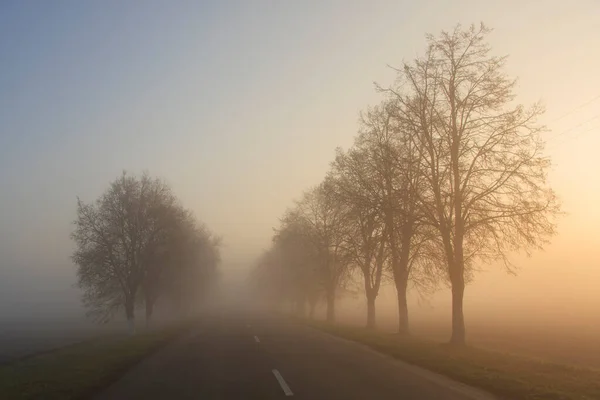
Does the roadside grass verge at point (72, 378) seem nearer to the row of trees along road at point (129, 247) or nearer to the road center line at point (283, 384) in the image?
the road center line at point (283, 384)

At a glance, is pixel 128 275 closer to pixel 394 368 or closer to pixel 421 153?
pixel 421 153

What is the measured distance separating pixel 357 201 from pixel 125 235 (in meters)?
28.9

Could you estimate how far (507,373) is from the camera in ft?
44.8

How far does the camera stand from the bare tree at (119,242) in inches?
1763

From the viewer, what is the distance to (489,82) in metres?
21.8

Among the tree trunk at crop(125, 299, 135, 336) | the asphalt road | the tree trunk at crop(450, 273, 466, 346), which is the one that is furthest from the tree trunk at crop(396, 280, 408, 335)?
the tree trunk at crop(125, 299, 135, 336)

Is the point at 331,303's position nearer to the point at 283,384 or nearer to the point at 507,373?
the point at 507,373

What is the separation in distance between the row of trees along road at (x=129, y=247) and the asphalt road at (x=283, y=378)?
25863 mm

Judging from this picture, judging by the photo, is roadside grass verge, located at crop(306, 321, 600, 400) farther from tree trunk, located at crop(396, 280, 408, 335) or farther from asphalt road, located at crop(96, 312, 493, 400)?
tree trunk, located at crop(396, 280, 408, 335)

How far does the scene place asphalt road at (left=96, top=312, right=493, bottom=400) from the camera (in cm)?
1155

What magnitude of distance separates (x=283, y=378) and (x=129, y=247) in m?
36.9

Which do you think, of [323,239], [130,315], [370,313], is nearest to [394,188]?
[370,313]

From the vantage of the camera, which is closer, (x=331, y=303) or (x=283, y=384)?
(x=283, y=384)

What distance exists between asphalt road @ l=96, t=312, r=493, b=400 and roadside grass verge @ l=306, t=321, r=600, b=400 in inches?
21.5
